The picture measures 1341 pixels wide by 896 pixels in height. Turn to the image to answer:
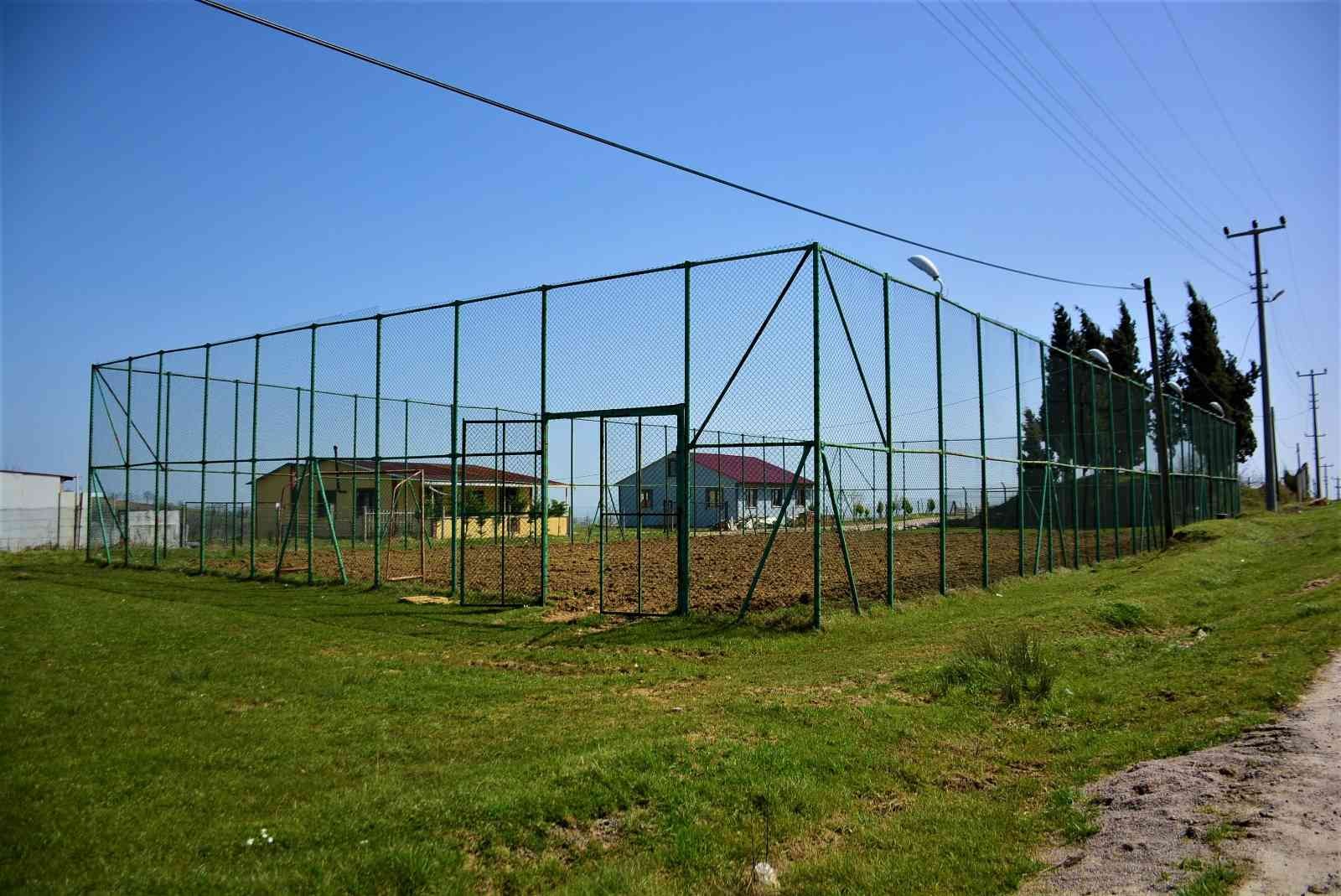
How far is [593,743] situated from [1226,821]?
3.63 meters

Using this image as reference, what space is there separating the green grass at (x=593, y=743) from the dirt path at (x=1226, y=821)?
195 mm

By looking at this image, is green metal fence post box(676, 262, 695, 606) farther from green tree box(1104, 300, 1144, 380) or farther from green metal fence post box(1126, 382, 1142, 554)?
green tree box(1104, 300, 1144, 380)

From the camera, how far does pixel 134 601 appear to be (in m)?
13.1

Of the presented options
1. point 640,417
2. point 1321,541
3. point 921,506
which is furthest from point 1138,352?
point 640,417

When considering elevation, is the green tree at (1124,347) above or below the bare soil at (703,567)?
above

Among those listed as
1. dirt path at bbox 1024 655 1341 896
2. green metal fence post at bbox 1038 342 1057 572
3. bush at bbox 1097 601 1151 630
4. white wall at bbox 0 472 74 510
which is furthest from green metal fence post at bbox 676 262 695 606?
white wall at bbox 0 472 74 510

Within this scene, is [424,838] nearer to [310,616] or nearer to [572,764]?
[572,764]

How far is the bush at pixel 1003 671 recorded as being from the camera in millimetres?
7079

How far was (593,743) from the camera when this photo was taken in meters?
5.71

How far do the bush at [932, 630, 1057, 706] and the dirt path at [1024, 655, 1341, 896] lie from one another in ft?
6.38

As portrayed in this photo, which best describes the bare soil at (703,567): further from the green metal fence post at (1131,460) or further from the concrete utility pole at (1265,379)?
the concrete utility pole at (1265,379)

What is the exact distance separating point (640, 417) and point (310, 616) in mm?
5743

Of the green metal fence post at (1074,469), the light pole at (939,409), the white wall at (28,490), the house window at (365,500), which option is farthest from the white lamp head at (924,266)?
the white wall at (28,490)

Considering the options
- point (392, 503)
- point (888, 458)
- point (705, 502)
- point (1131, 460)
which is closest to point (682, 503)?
point (888, 458)
